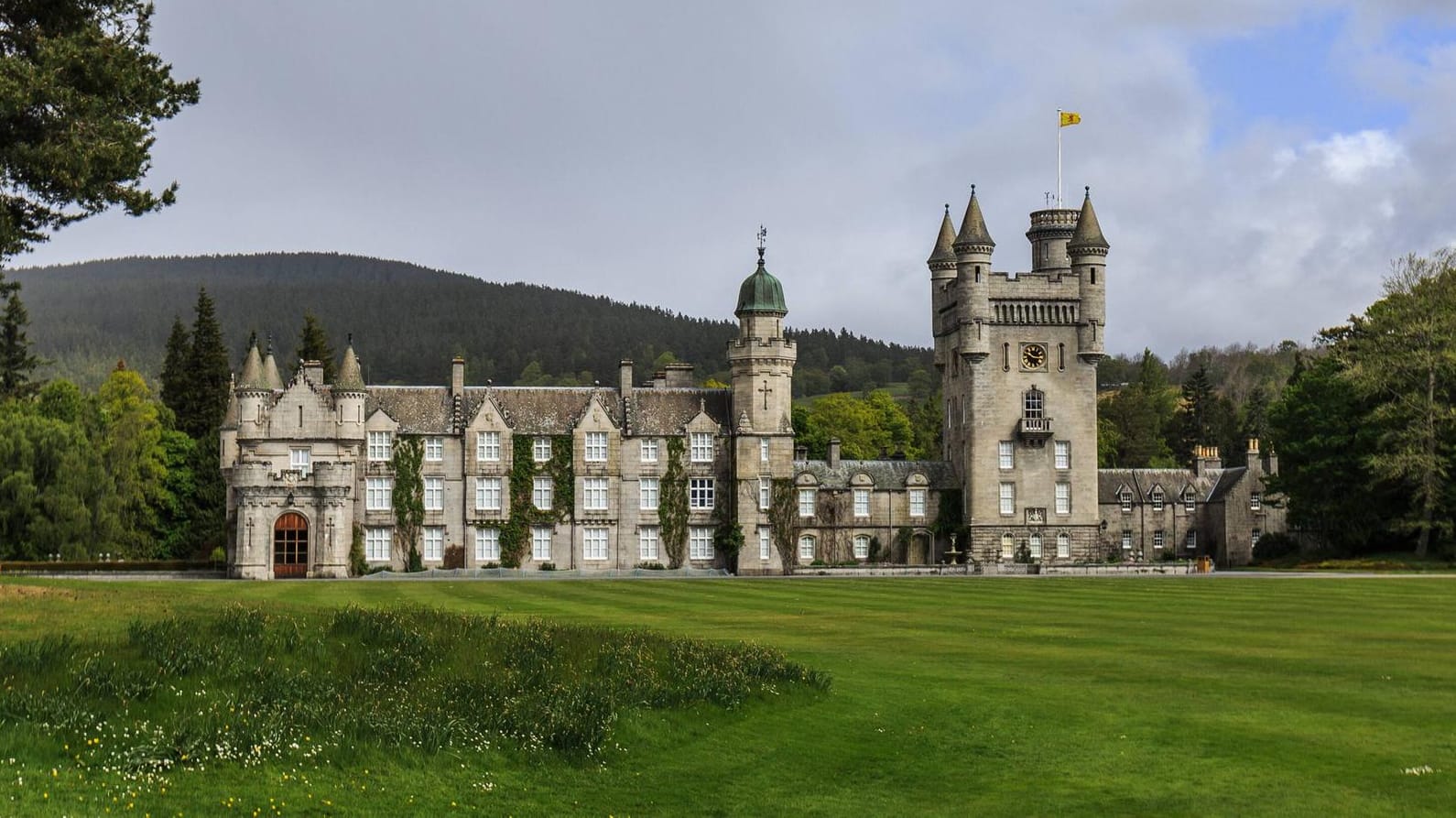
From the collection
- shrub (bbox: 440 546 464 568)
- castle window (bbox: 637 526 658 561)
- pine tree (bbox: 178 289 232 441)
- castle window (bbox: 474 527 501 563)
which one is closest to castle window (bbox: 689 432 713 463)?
castle window (bbox: 637 526 658 561)

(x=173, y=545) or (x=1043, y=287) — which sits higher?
(x=1043, y=287)

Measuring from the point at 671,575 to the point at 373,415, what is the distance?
1690 centimetres

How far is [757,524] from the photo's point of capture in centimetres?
7869

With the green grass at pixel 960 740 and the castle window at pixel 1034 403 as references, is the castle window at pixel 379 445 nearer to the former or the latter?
the castle window at pixel 1034 403

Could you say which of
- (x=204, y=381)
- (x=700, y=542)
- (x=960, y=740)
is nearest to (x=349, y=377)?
(x=700, y=542)

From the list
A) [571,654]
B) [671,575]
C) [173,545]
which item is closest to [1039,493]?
[671,575]

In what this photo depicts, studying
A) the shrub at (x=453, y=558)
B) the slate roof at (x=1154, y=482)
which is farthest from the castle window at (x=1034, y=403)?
the shrub at (x=453, y=558)

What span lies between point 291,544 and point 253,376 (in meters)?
9.00

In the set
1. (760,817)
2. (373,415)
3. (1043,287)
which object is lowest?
(760,817)

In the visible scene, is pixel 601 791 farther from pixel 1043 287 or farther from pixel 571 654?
pixel 1043 287

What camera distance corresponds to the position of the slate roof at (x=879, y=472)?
8256 centimetres

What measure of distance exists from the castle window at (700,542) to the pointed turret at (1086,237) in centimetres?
2441

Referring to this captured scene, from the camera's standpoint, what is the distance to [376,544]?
7681 cm

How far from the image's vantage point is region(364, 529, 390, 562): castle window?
76625 mm
